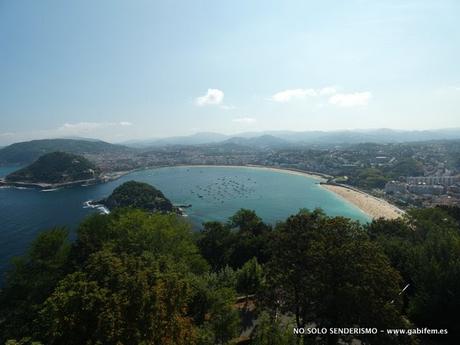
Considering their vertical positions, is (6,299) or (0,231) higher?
(6,299)

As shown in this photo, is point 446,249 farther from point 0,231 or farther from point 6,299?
point 0,231

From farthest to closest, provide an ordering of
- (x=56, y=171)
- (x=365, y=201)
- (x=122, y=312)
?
(x=56, y=171), (x=365, y=201), (x=122, y=312)

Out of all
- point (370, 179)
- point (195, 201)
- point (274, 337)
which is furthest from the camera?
point (370, 179)

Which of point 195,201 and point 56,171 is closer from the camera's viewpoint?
point 195,201

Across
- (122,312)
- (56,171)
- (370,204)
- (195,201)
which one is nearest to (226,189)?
(195,201)

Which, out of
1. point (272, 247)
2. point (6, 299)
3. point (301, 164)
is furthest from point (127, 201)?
point (301, 164)

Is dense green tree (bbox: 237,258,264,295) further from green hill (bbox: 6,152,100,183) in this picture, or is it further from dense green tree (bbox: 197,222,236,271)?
green hill (bbox: 6,152,100,183)

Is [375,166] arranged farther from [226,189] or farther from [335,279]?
[335,279]

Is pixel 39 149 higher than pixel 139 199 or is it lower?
higher
